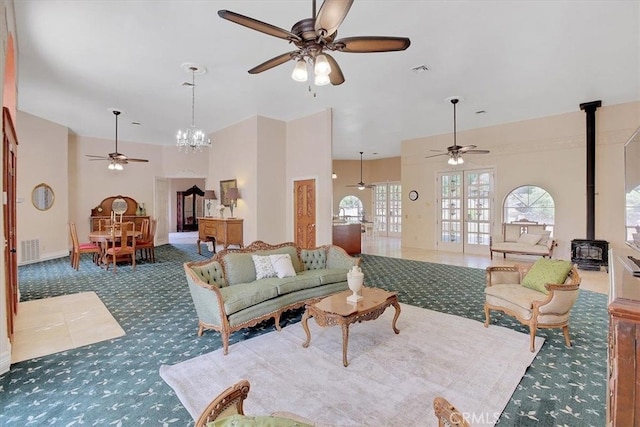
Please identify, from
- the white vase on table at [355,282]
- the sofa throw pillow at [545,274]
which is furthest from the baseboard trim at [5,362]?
the sofa throw pillow at [545,274]

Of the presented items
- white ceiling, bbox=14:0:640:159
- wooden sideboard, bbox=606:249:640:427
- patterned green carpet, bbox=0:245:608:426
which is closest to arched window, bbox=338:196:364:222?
white ceiling, bbox=14:0:640:159

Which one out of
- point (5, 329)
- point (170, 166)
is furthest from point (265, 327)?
point (170, 166)

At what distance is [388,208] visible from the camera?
559 inches

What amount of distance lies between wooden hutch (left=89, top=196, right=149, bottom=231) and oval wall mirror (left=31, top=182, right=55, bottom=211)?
1.46m

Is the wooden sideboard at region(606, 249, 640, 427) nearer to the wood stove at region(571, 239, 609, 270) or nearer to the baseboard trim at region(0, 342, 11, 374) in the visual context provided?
the baseboard trim at region(0, 342, 11, 374)

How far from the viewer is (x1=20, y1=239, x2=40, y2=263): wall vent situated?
7.44 metres

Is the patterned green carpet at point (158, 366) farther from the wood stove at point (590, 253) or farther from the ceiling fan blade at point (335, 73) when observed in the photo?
the ceiling fan blade at point (335, 73)

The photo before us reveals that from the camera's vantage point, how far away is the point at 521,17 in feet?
11.6

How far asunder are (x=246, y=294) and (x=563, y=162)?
26.4 feet

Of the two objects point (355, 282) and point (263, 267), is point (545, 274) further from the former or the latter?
point (263, 267)

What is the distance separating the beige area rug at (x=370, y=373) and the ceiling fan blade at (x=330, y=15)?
276cm

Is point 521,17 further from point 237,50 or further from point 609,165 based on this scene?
point 609,165

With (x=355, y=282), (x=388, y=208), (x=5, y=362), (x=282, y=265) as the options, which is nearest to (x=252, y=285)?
(x=282, y=265)

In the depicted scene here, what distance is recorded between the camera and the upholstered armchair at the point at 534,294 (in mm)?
3068
